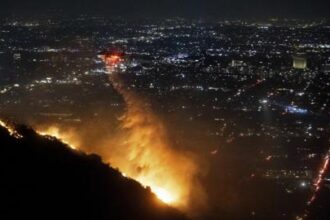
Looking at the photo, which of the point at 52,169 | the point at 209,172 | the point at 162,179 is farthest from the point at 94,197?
the point at 209,172

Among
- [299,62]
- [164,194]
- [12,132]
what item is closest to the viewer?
[12,132]

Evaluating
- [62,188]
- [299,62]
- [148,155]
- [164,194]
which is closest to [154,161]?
[148,155]

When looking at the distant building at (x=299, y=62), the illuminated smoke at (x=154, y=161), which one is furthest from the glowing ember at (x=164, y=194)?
the distant building at (x=299, y=62)

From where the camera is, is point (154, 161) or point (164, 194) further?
point (154, 161)

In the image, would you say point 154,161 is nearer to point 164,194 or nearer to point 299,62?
point 164,194

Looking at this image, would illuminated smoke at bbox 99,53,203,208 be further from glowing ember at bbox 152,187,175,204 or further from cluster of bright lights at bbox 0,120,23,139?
cluster of bright lights at bbox 0,120,23,139

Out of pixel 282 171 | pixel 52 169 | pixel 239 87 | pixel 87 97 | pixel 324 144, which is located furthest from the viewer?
pixel 239 87

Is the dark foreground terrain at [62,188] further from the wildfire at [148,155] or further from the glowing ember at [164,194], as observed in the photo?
the glowing ember at [164,194]

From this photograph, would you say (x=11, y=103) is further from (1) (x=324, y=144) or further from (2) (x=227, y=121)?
(1) (x=324, y=144)
